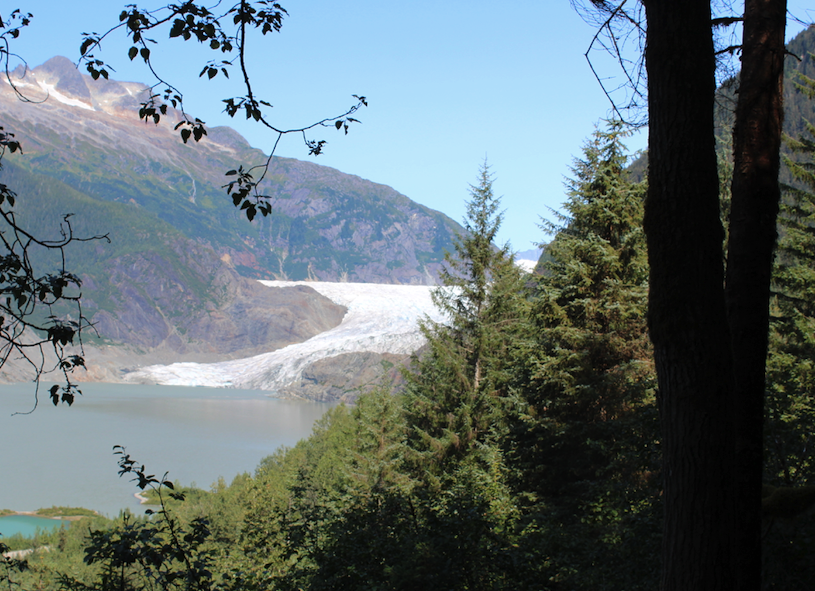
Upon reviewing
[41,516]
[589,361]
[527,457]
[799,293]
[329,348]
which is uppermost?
[799,293]

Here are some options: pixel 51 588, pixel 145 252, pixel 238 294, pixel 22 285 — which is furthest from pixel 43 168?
pixel 22 285

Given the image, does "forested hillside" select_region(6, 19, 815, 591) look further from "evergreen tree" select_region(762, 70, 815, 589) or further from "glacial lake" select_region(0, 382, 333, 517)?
"glacial lake" select_region(0, 382, 333, 517)

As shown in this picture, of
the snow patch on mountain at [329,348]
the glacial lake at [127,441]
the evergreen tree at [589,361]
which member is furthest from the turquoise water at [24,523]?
the snow patch on mountain at [329,348]

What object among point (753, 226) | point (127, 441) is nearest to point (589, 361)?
point (753, 226)

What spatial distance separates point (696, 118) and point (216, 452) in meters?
46.6

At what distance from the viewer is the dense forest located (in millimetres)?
4176

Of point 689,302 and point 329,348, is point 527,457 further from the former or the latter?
point 329,348

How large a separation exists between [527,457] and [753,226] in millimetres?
7031

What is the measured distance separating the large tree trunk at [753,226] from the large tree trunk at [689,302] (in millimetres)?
136

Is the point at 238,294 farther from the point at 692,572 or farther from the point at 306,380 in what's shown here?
the point at 692,572

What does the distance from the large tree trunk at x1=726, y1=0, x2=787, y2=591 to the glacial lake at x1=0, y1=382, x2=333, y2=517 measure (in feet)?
83.3

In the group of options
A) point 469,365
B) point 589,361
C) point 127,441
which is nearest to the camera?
point 589,361

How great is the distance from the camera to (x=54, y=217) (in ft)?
452

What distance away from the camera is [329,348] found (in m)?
87.4
